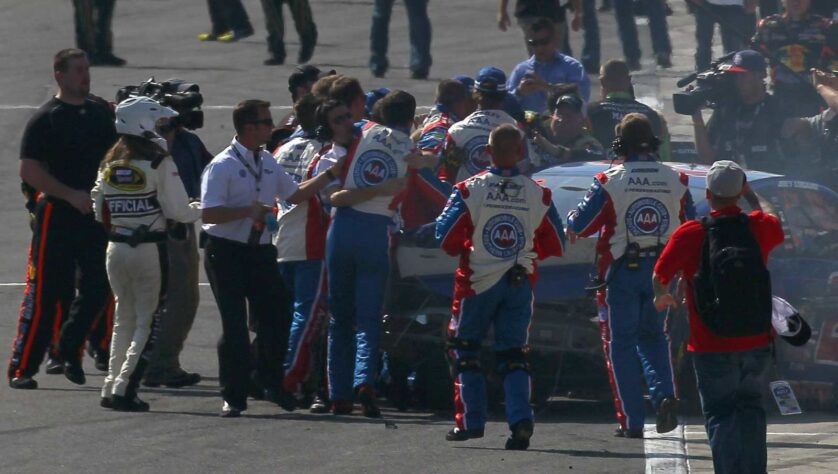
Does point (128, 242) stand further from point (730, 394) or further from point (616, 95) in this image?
point (616, 95)

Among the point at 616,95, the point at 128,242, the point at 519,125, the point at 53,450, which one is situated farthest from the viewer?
the point at 616,95

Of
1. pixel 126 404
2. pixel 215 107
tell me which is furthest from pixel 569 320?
pixel 215 107

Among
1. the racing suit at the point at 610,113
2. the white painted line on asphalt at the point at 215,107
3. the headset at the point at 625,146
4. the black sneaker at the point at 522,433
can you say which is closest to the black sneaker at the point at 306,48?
the white painted line on asphalt at the point at 215,107

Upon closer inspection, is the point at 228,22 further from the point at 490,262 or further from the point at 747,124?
the point at 490,262

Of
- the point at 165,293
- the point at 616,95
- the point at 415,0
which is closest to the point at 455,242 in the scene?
the point at 165,293

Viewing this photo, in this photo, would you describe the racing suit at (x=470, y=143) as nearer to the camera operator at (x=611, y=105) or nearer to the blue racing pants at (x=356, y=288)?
the blue racing pants at (x=356, y=288)

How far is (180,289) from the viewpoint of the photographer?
1143cm

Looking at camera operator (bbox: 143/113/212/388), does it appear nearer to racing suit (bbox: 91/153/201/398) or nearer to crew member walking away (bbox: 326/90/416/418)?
racing suit (bbox: 91/153/201/398)

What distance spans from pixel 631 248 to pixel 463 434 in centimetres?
137

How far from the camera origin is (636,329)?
32.3ft

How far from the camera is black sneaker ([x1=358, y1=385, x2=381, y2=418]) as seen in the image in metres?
10.2

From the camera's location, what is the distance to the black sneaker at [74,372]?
11.0 meters

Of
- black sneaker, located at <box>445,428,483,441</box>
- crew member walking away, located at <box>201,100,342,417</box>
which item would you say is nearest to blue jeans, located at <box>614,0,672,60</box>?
crew member walking away, located at <box>201,100,342,417</box>

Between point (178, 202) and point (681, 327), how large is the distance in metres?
2.95
